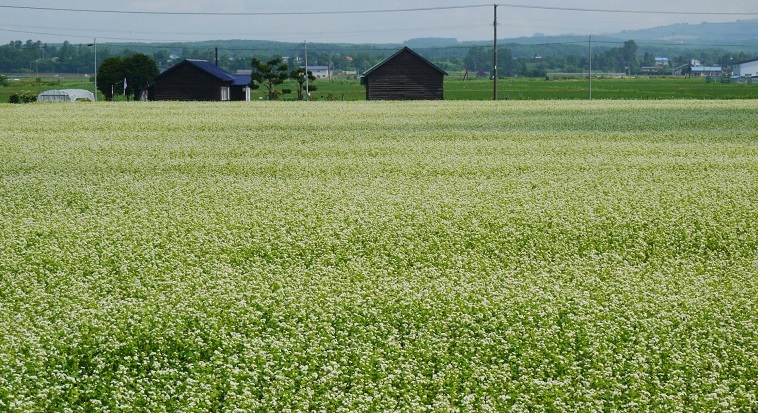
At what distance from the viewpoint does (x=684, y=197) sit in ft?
60.3

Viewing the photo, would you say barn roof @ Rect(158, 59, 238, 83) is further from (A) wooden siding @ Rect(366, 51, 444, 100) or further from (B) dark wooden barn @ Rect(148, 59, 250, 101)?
(A) wooden siding @ Rect(366, 51, 444, 100)

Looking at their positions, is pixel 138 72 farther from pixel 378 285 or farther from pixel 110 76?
pixel 378 285

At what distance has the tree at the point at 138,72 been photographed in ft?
315

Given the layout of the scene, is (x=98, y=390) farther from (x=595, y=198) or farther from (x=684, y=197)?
(x=684, y=197)

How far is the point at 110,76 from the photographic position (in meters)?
95.1

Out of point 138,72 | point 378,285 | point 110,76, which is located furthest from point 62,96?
point 378,285

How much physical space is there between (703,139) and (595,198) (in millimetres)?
16475

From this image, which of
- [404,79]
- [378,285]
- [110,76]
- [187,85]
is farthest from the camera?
[110,76]

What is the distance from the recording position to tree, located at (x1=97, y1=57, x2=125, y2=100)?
95062 mm

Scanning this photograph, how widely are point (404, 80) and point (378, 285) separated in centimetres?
6816

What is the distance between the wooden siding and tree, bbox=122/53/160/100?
31.1 m

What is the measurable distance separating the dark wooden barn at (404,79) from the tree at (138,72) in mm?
31020

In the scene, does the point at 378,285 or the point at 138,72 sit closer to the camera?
the point at 378,285

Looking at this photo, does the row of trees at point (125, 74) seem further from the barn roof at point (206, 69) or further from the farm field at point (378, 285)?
the farm field at point (378, 285)
